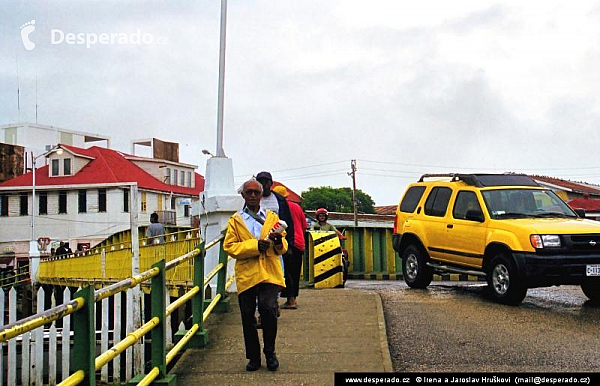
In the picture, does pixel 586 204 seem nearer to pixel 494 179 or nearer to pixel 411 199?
pixel 411 199

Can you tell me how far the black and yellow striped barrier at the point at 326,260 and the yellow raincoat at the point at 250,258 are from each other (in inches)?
261

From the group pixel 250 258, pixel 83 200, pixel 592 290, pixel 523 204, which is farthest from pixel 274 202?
pixel 83 200

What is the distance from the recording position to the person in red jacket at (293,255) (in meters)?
9.38

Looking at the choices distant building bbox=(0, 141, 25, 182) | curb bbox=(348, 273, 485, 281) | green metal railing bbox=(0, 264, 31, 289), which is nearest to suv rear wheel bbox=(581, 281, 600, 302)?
curb bbox=(348, 273, 485, 281)

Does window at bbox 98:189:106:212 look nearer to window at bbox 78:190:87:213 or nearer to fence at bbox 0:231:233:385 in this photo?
window at bbox 78:190:87:213

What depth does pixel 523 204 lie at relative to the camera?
1109 centimetres

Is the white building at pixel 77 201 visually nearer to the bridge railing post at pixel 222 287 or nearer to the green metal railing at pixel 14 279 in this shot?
the green metal railing at pixel 14 279

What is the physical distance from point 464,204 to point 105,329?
5873 mm

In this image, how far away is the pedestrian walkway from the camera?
647 centimetres

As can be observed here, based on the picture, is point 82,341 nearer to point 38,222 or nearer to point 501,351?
point 501,351

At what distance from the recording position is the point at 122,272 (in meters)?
19.2

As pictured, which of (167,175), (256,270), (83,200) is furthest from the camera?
(167,175)

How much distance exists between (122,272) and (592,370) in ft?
48.2

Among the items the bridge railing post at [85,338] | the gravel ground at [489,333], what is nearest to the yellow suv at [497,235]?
the gravel ground at [489,333]
